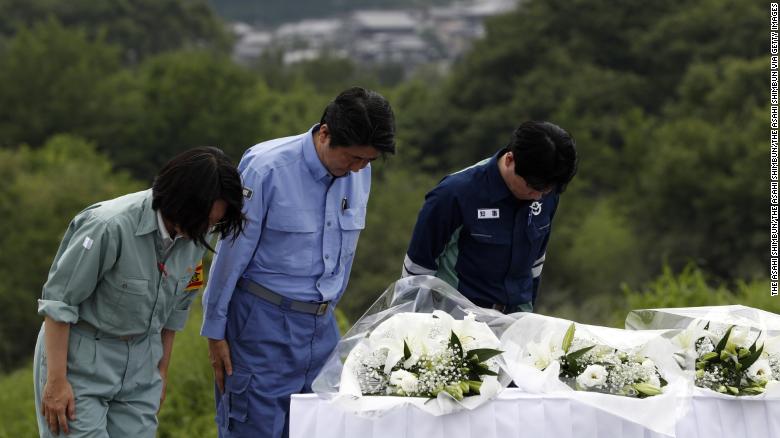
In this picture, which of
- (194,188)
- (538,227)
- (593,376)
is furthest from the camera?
(538,227)

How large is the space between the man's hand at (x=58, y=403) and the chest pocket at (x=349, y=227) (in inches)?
42.4

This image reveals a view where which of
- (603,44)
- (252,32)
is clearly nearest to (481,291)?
(603,44)

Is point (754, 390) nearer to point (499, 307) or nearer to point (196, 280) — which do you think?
point (499, 307)

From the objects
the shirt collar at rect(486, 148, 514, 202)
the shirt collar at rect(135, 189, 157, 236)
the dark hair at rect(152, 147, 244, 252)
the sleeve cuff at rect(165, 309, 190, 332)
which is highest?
the dark hair at rect(152, 147, 244, 252)

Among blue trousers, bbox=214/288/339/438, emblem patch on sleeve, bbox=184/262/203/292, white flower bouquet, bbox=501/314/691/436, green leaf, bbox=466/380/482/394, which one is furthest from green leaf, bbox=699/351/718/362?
emblem patch on sleeve, bbox=184/262/203/292

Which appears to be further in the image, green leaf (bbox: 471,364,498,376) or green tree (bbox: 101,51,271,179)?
green tree (bbox: 101,51,271,179)

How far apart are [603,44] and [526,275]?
109 feet

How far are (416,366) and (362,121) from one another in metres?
0.81

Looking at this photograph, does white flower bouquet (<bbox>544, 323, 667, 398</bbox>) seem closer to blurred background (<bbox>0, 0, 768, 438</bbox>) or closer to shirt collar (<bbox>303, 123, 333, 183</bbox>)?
shirt collar (<bbox>303, 123, 333, 183</bbox>)

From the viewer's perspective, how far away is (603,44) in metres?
36.6

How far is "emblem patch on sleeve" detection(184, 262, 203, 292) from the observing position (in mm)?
3641

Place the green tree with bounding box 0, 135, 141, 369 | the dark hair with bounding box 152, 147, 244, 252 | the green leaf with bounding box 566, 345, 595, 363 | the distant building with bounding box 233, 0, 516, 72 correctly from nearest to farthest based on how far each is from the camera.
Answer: the dark hair with bounding box 152, 147, 244, 252, the green leaf with bounding box 566, 345, 595, 363, the green tree with bounding box 0, 135, 141, 369, the distant building with bounding box 233, 0, 516, 72

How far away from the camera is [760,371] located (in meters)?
3.54

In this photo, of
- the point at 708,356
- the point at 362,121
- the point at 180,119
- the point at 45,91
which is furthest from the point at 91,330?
the point at 45,91
